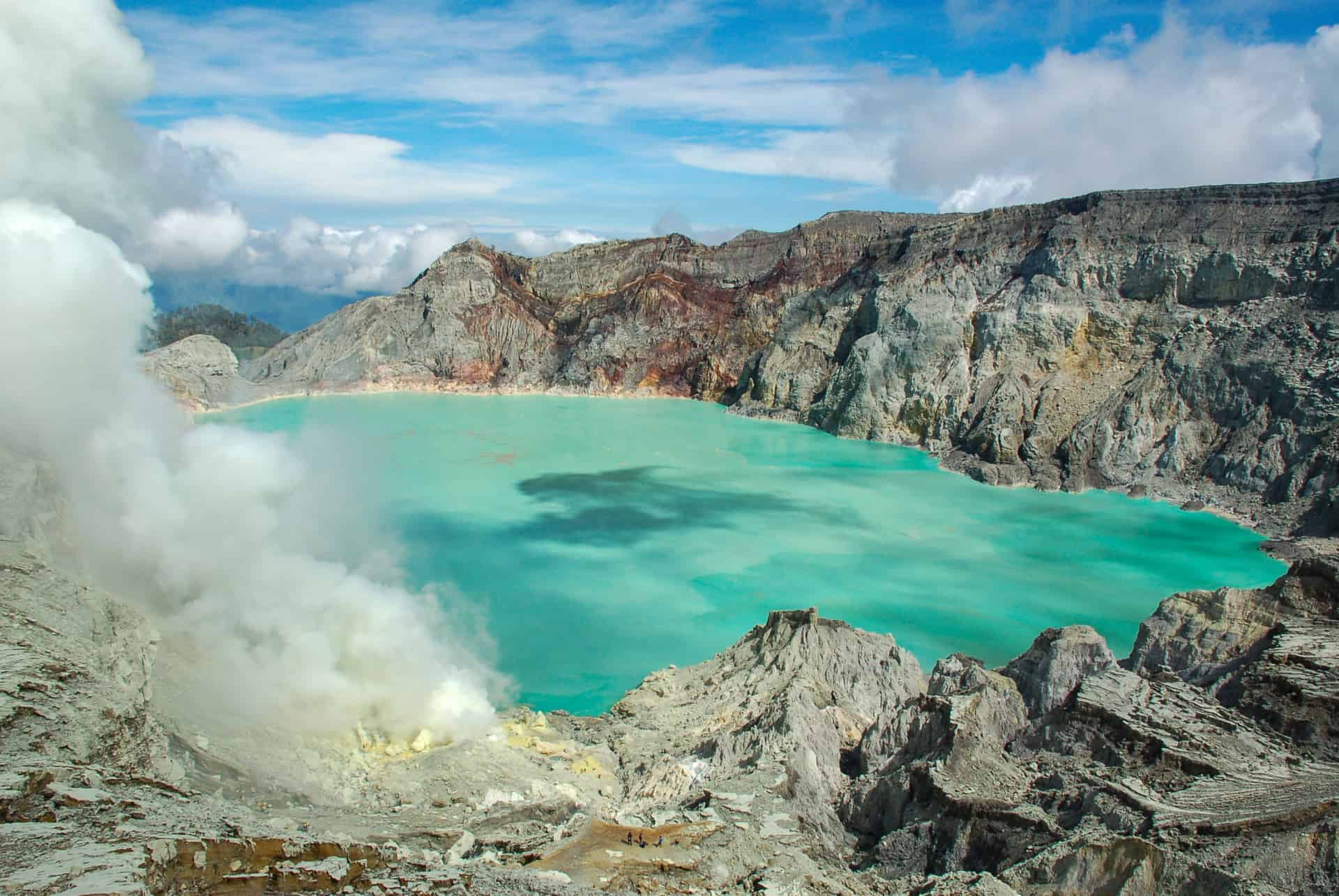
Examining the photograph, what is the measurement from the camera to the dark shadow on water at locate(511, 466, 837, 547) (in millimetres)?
21922

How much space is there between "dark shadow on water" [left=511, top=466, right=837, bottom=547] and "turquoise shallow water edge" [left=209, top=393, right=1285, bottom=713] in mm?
84

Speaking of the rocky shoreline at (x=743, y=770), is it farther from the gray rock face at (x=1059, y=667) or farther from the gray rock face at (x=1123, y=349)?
the gray rock face at (x=1123, y=349)

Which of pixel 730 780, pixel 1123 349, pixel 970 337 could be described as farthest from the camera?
pixel 970 337

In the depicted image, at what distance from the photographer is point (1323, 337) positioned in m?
26.9

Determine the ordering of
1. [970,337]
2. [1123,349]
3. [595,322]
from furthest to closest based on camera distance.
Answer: [595,322], [970,337], [1123,349]

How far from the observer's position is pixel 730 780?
340 inches

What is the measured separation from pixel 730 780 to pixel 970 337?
30.6 meters

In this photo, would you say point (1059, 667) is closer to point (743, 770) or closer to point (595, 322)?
point (743, 770)

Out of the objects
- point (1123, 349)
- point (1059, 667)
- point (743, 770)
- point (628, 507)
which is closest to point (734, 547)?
point (628, 507)

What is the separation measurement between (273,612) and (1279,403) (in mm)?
28165

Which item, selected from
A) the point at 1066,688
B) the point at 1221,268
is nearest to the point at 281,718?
the point at 1066,688

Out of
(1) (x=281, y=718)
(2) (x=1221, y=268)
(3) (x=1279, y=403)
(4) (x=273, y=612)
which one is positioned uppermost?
(2) (x=1221, y=268)

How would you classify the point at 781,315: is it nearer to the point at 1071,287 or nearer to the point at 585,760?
the point at 1071,287

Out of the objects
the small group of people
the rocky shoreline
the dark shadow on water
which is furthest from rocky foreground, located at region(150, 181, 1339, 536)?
the small group of people
